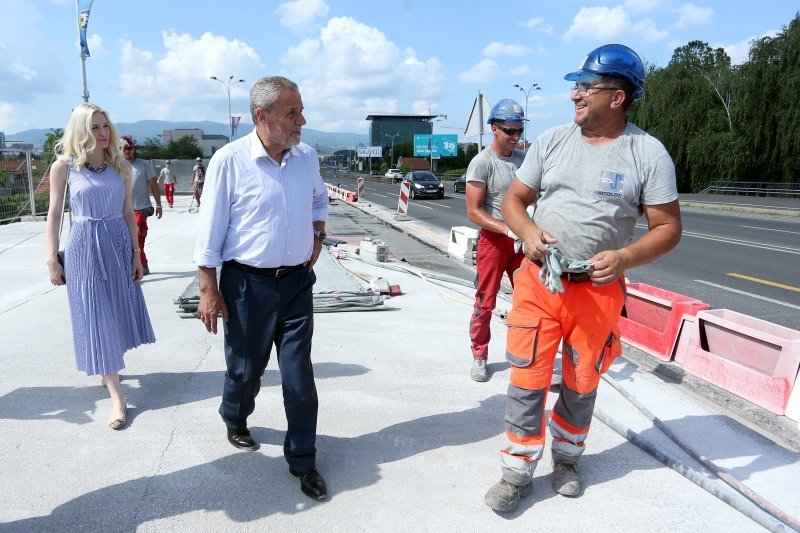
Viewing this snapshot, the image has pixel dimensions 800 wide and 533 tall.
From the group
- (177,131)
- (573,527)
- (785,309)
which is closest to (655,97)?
(785,309)

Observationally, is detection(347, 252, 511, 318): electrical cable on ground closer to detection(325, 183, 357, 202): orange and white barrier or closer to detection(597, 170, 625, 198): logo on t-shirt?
detection(597, 170, 625, 198): logo on t-shirt

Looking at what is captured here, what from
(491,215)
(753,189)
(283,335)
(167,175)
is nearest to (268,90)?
(283,335)

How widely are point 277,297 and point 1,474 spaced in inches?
62.2

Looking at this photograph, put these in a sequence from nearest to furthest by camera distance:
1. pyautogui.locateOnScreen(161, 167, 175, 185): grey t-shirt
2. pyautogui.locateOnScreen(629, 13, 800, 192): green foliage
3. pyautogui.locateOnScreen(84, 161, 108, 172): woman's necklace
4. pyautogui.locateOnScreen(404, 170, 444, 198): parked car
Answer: pyautogui.locateOnScreen(84, 161, 108, 172): woman's necklace, pyautogui.locateOnScreen(161, 167, 175, 185): grey t-shirt, pyautogui.locateOnScreen(629, 13, 800, 192): green foliage, pyautogui.locateOnScreen(404, 170, 444, 198): parked car

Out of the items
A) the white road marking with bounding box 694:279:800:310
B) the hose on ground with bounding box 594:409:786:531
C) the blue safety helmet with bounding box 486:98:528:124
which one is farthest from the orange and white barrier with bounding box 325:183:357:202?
the hose on ground with bounding box 594:409:786:531

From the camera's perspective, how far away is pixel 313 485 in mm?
2775

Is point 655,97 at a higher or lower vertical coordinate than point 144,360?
higher

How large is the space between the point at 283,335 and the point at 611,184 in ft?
5.36

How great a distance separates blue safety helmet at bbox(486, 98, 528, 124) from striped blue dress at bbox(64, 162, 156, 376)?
256 cm

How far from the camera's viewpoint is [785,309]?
7180 mm

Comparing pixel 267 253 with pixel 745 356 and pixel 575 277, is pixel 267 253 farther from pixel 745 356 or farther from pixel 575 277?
pixel 745 356

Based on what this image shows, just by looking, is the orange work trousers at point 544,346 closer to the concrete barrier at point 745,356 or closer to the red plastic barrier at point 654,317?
the concrete barrier at point 745,356

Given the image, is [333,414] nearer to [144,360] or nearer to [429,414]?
[429,414]

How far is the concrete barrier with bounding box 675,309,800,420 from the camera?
356 cm
